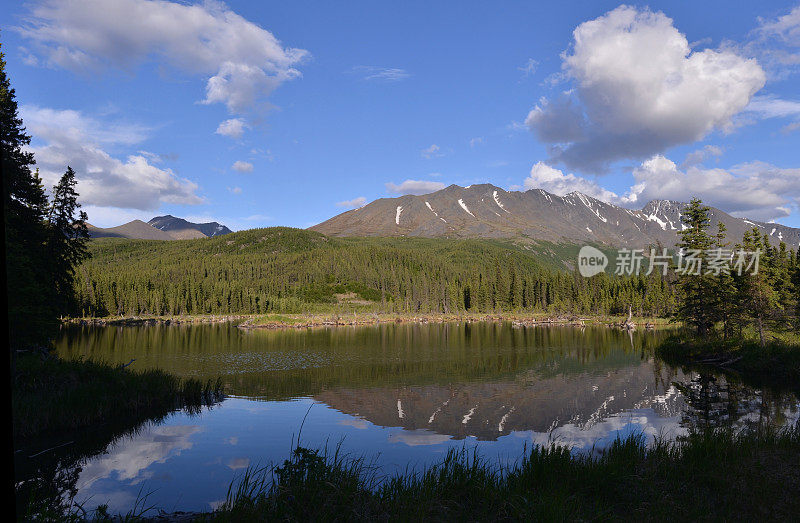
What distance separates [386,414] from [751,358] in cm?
3565

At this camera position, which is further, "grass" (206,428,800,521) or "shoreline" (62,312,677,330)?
"shoreline" (62,312,677,330)

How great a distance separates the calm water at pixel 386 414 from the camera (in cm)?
1795

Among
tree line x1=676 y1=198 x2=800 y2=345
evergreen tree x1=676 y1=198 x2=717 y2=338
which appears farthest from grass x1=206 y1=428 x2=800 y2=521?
evergreen tree x1=676 y1=198 x2=717 y2=338

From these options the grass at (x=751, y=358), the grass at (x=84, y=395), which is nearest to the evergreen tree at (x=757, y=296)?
the grass at (x=751, y=358)

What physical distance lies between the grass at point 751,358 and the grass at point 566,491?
25.2 metres

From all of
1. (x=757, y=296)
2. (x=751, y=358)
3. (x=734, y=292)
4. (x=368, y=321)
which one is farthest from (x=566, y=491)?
(x=368, y=321)

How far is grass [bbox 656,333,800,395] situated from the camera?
3641 cm

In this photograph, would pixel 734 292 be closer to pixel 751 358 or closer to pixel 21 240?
pixel 751 358

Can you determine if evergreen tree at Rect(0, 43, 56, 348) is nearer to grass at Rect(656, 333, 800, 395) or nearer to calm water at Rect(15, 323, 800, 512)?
calm water at Rect(15, 323, 800, 512)

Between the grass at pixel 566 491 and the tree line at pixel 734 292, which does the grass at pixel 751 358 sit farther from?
the grass at pixel 566 491

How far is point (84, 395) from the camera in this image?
938 inches

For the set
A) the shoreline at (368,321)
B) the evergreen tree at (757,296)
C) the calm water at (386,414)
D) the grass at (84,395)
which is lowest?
the shoreline at (368,321)

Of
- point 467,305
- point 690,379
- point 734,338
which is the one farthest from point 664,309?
Answer: point 690,379

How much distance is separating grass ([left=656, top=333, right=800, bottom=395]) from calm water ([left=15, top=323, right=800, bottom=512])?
3466mm
